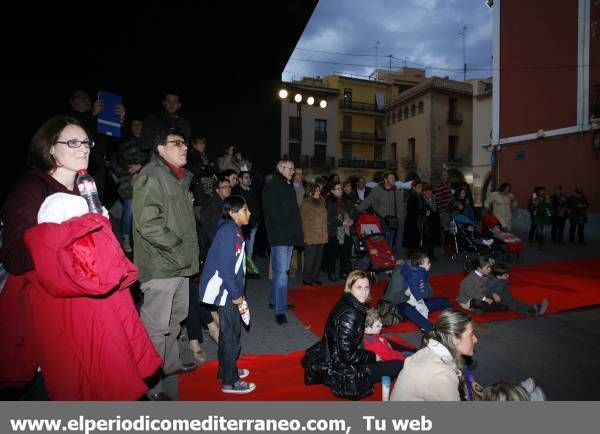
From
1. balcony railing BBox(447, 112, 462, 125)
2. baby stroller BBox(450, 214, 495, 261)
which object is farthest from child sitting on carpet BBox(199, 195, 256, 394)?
balcony railing BBox(447, 112, 462, 125)

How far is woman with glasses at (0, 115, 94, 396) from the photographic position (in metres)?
1.79

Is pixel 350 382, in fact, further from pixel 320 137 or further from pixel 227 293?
pixel 320 137

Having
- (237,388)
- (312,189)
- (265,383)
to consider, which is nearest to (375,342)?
(265,383)

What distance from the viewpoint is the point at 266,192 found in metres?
5.50

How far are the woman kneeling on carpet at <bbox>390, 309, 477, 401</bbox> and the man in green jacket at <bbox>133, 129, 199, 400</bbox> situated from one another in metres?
1.84

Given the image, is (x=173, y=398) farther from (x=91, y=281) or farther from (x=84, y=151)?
(x=84, y=151)

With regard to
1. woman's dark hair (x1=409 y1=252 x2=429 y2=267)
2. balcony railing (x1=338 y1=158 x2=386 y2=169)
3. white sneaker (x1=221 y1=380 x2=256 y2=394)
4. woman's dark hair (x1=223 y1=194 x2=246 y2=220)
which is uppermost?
balcony railing (x1=338 y1=158 x2=386 y2=169)

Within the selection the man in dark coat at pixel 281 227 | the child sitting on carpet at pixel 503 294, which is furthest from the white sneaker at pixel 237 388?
the child sitting on carpet at pixel 503 294

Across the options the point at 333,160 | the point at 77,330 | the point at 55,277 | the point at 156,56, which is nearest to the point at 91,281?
the point at 55,277

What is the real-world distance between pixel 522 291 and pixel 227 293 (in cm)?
566

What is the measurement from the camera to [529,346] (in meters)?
4.26

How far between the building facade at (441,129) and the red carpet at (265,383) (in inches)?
1422

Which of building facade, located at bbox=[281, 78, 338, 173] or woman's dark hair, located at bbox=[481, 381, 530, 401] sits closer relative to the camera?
woman's dark hair, located at bbox=[481, 381, 530, 401]

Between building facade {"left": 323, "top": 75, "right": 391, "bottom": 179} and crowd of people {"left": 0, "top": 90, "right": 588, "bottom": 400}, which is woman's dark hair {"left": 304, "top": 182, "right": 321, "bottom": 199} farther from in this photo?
building facade {"left": 323, "top": 75, "right": 391, "bottom": 179}
